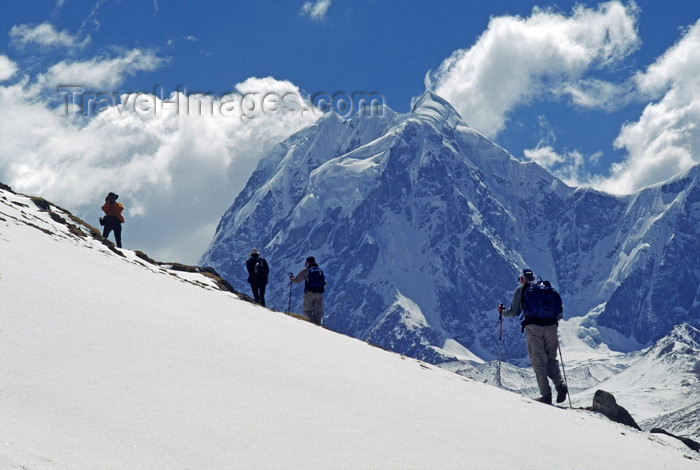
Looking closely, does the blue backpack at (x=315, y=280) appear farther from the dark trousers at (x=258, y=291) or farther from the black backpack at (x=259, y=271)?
the dark trousers at (x=258, y=291)

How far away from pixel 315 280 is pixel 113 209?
342 inches

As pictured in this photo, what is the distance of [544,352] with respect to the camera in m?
19.4

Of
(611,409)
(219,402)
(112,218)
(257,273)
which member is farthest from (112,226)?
(219,402)

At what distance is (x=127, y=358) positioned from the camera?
37.5 feet

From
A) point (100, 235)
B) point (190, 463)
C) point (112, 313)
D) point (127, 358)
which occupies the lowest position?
point (190, 463)

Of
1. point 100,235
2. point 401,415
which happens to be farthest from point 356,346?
point 100,235

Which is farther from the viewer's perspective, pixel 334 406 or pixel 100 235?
pixel 100 235

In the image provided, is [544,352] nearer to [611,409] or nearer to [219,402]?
[611,409]

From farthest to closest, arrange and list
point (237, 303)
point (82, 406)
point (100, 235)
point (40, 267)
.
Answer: point (100, 235)
point (237, 303)
point (40, 267)
point (82, 406)

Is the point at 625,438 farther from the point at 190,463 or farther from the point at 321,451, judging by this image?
the point at 190,463

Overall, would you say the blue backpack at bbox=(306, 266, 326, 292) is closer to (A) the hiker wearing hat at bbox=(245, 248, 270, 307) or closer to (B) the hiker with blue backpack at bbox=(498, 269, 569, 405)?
(A) the hiker wearing hat at bbox=(245, 248, 270, 307)

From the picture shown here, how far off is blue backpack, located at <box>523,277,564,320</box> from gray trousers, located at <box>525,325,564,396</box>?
12.5 inches

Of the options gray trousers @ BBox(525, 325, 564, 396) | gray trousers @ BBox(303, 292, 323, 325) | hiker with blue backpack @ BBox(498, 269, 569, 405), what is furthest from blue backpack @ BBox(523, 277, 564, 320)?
gray trousers @ BBox(303, 292, 323, 325)

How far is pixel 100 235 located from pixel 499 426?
1912 cm
